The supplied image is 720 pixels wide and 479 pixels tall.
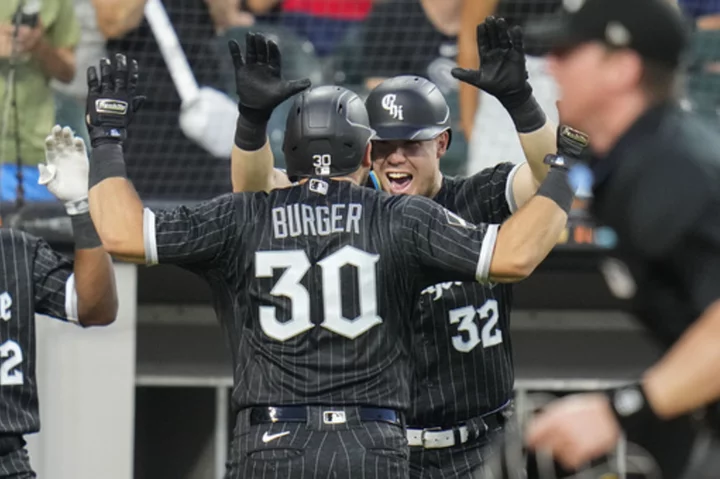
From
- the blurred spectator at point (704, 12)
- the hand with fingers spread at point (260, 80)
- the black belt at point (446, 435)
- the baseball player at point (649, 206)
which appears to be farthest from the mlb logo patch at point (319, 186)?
the blurred spectator at point (704, 12)

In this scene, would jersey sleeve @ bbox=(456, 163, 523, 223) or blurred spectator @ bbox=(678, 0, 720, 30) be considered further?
blurred spectator @ bbox=(678, 0, 720, 30)

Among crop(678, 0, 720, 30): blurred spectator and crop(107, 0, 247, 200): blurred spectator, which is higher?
crop(678, 0, 720, 30): blurred spectator

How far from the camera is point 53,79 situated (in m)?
7.09

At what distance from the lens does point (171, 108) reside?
734cm

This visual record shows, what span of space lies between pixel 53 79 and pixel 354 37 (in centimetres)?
153

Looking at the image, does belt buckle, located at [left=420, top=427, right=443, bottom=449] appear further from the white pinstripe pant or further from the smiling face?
the smiling face

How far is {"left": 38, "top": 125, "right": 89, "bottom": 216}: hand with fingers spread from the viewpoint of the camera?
15.9 ft

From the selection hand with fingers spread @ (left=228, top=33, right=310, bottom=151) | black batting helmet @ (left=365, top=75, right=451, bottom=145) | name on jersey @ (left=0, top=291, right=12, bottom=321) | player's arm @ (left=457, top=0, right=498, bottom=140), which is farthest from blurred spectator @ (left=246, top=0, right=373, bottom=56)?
hand with fingers spread @ (left=228, top=33, right=310, bottom=151)

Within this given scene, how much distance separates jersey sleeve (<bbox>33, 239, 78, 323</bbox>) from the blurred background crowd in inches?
75.4

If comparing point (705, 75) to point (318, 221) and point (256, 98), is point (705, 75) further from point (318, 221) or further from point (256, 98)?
point (318, 221)

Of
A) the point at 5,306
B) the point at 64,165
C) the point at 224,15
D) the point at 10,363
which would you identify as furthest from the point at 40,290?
the point at 224,15

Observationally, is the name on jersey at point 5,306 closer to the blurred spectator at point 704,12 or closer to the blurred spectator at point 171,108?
the blurred spectator at point 171,108

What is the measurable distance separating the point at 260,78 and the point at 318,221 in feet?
1.72

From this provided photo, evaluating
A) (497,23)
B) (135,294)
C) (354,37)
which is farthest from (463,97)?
(497,23)
